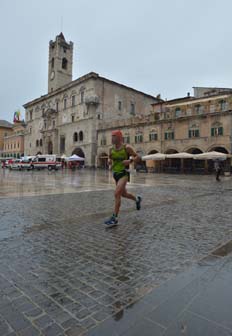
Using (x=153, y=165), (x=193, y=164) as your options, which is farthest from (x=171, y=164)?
(x=193, y=164)

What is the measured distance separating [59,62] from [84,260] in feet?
198

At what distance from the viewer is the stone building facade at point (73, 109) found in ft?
144

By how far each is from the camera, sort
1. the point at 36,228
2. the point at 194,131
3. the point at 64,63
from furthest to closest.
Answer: the point at 64,63 < the point at 194,131 < the point at 36,228

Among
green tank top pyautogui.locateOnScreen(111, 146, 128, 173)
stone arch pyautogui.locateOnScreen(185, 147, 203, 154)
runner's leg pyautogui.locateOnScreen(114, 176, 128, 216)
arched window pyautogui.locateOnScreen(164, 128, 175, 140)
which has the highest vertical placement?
arched window pyautogui.locateOnScreen(164, 128, 175, 140)

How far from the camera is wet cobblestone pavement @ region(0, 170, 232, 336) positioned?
79.4 inches

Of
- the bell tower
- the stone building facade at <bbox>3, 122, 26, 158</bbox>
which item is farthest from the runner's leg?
the stone building facade at <bbox>3, 122, 26, 158</bbox>

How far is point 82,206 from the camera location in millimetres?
7035

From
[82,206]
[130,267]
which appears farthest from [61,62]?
[130,267]

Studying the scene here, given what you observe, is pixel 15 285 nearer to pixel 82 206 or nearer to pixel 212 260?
pixel 212 260

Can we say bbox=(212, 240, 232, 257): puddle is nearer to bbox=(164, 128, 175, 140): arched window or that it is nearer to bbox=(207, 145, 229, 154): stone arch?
bbox=(207, 145, 229, 154): stone arch

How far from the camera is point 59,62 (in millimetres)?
55375

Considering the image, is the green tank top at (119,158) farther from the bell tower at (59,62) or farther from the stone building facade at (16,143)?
the stone building facade at (16,143)

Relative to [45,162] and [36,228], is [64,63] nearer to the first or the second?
[45,162]

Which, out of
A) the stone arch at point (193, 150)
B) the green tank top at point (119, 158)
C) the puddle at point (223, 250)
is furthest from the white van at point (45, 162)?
the puddle at point (223, 250)
